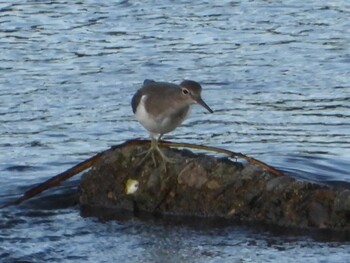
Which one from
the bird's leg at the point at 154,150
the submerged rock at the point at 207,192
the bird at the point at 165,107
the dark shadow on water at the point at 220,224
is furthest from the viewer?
the bird's leg at the point at 154,150

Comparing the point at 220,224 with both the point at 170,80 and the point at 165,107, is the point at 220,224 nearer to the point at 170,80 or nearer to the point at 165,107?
the point at 165,107

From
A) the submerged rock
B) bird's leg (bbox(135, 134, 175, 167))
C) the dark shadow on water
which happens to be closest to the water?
the dark shadow on water

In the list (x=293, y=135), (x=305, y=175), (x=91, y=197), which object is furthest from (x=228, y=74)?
(x=91, y=197)

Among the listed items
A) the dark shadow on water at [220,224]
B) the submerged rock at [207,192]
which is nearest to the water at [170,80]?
the dark shadow on water at [220,224]

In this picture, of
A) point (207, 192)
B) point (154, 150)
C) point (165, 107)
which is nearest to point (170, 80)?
point (154, 150)

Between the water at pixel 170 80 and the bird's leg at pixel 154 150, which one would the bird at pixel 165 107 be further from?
the water at pixel 170 80

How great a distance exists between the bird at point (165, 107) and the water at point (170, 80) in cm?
75

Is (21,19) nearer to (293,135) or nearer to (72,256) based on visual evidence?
(293,135)

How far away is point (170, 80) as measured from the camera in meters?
14.6

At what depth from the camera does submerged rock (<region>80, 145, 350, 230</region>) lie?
9.70 metres

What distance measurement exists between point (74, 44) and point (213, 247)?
7.35m

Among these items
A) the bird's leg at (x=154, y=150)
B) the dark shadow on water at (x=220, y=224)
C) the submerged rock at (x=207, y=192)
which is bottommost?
the dark shadow on water at (x=220, y=224)

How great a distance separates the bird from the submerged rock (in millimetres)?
187

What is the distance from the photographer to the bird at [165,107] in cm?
1012
